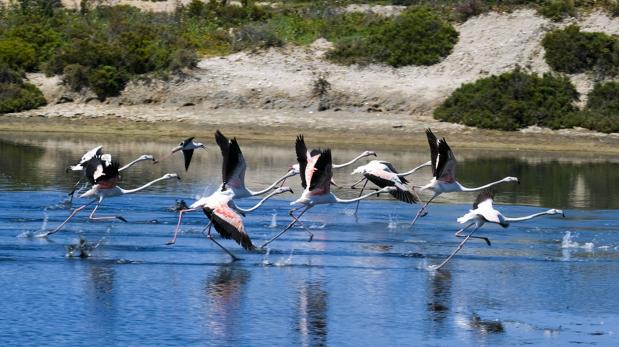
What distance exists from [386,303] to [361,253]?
3.19 meters

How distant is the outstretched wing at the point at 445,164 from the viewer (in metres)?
19.4

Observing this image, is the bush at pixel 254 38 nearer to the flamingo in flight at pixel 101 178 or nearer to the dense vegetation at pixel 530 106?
the dense vegetation at pixel 530 106

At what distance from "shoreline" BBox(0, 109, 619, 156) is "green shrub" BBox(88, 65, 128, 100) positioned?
3.65ft

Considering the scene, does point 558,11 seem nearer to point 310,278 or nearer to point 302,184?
point 302,184

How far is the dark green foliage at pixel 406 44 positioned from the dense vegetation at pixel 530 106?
2688 millimetres

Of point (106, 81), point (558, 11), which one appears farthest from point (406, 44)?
point (106, 81)

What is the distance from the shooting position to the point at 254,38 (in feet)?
132

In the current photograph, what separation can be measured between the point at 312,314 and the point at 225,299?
1.08m

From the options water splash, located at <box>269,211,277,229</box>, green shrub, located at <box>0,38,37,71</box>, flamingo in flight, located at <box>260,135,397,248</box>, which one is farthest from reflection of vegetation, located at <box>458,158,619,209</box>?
green shrub, located at <box>0,38,37,71</box>

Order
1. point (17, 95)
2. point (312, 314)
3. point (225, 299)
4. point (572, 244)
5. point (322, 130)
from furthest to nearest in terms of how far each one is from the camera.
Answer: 1. point (17, 95)
2. point (322, 130)
3. point (572, 244)
4. point (225, 299)
5. point (312, 314)

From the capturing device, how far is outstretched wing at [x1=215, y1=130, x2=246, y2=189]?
1700 centimetres

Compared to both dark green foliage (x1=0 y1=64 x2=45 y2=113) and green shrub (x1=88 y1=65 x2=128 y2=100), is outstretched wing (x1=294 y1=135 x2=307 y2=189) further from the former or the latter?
dark green foliage (x1=0 y1=64 x2=45 y2=113)

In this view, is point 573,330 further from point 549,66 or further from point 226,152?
point 549,66

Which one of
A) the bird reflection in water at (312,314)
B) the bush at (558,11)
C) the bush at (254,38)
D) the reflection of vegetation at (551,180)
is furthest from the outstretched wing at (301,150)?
the bush at (558,11)
